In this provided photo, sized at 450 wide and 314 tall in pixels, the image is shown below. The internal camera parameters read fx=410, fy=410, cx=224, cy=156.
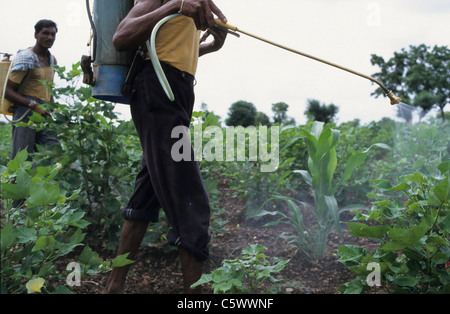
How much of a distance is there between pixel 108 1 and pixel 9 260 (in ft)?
3.96

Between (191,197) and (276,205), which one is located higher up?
(191,197)

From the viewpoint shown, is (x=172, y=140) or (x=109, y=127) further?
A: (x=109, y=127)

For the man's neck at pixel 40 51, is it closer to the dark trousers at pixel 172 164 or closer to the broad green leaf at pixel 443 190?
the dark trousers at pixel 172 164

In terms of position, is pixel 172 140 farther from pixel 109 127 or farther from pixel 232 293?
pixel 109 127

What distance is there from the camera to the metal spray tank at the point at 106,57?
6.22 ft

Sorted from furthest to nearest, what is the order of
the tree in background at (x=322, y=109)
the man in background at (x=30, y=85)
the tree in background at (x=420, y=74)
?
the tree in background at (x=420, y=74) → the tree in background at (x=322, y=109) → the man in background at (x=30, y=85)

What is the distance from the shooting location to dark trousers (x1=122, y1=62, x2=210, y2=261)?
5.93 feet

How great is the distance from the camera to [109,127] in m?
2.66

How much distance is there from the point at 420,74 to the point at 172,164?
169 ft

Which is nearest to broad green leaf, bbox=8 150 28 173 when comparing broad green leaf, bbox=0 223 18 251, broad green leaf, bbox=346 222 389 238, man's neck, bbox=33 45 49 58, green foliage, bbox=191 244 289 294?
broad green leaf, bbox=0 223 18 251

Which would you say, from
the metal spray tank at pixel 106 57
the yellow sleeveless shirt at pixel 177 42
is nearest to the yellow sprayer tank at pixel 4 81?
the metal spray tank at pixel 106 57

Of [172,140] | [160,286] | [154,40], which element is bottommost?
[160,286]

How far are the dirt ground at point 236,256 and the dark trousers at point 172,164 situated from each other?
2.03ft
